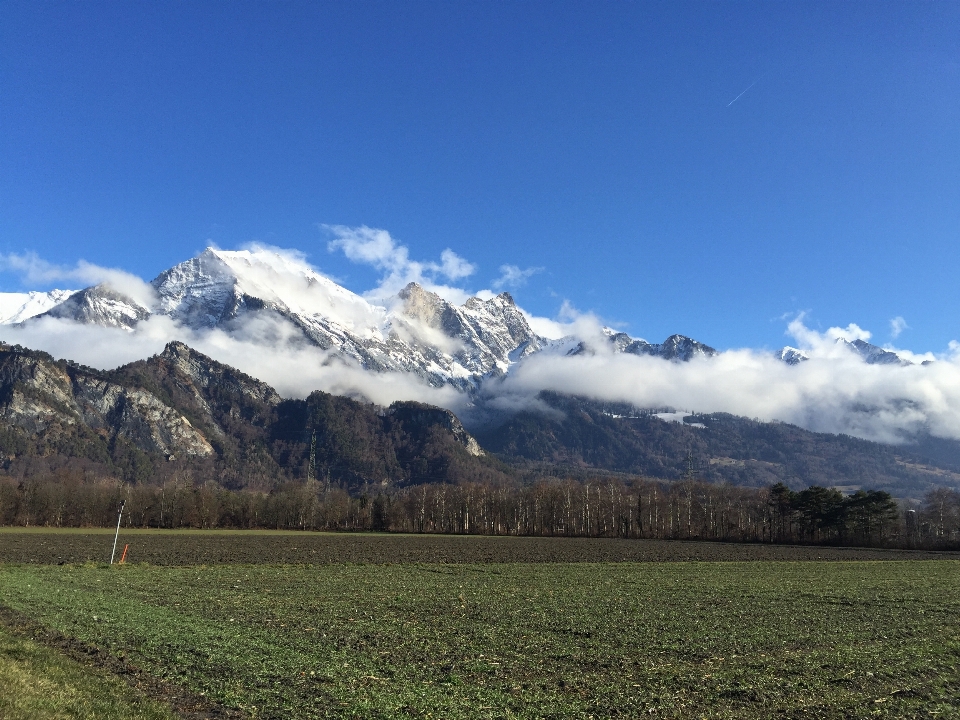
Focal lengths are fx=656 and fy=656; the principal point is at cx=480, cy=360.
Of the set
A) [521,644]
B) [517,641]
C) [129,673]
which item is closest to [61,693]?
[129,673]

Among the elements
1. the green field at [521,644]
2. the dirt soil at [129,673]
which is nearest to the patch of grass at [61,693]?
the dirt soil at [129,673]

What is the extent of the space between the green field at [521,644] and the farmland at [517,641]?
0.10 metres

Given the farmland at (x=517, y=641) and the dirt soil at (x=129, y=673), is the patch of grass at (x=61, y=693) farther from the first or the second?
the farmland at (x=517, y=641)

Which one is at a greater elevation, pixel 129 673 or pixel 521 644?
pixel 521 644

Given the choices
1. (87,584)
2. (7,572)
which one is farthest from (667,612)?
(7,572)

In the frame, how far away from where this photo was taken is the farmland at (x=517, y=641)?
1878cm

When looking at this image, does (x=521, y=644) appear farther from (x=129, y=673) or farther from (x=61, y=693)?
(x=61, y=693)

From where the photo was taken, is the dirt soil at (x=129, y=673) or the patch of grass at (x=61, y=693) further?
the dirt soil at (x=129, y=673)

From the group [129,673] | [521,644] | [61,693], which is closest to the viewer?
[61,693]

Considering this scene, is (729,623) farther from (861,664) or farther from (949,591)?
(949,591)

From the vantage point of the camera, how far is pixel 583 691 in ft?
64.4

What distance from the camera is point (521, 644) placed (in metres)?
26.0

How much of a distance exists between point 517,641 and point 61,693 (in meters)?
15.8

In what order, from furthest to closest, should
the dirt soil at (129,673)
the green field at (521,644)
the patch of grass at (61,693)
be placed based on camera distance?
1. the green field at (521,644)
2. the dirt soil at (129,673)
3. the patch of grass at (61,693)
